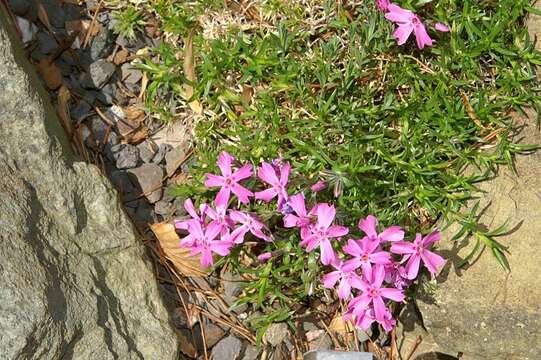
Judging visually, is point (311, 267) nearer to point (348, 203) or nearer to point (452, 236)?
point (348, 203)

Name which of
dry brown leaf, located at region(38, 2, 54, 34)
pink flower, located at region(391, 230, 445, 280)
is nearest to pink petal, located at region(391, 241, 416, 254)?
pink flower, located at region(391, 230, 445, 280)

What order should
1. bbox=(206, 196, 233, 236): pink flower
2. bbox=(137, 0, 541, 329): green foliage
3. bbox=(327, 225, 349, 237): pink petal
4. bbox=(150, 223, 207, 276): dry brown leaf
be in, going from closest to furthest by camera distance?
bbox=(327, 225, 349, 237): pink petal < bbox=(206, 196, 233, 236): pink flower < bbox=(137, 0, 541, 329): green foliage < bbox=(150, 223, 207, 276): dry brown leaf

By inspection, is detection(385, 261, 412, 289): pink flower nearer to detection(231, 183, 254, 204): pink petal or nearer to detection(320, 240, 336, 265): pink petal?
detection(320, 240, 336, 265): pink petal

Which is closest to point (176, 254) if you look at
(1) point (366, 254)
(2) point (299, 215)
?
(2) point (299, 215)

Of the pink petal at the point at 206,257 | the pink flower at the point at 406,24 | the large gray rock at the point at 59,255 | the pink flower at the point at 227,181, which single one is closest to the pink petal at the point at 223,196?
the pink flower at the point at 227,181

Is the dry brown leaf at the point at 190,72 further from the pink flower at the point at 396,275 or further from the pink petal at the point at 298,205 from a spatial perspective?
the pink flower at the point at 396,275
